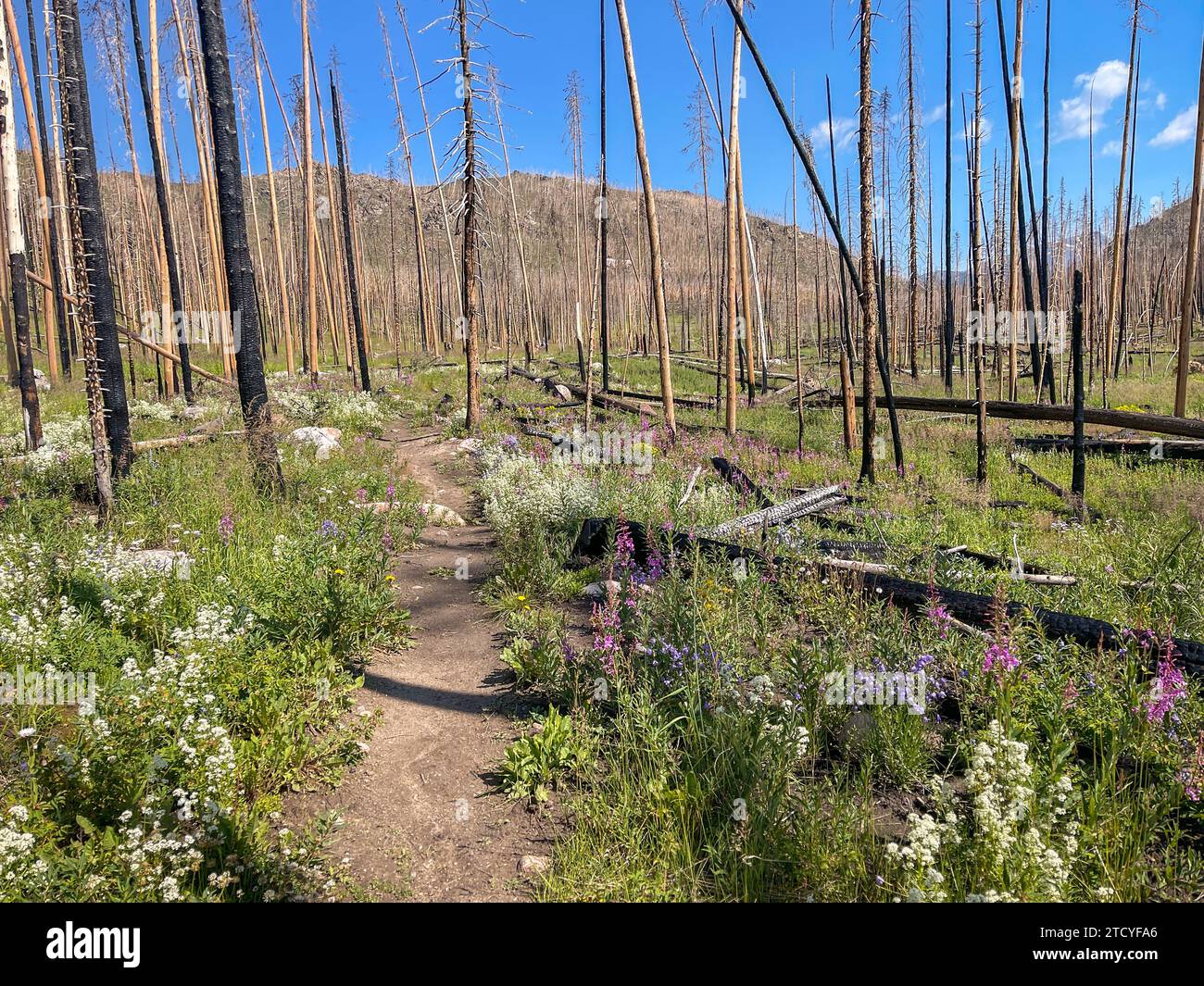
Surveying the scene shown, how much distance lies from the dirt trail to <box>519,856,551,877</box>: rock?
0.12 feet

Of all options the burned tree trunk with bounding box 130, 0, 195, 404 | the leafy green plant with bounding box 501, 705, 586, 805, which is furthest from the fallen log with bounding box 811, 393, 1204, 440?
the burned tree trunk with bounding box 130, 0, 195, 404

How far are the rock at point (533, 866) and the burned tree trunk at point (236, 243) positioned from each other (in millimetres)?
6417

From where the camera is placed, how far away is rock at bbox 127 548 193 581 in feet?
14.7

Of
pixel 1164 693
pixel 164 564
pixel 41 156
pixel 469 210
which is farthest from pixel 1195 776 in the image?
pixel 41 156

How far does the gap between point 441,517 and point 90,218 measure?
5063 millimetres

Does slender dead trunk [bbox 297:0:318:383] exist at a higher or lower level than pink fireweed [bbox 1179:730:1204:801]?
higher

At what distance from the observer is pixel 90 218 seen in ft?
21.5

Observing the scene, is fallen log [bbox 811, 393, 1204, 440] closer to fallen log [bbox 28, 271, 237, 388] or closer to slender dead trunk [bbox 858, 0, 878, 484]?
slender dead trunk [bbox 858, 0, 878, 484]

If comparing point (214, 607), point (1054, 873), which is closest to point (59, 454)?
point (214, 607)

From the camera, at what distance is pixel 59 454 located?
27.5 feet

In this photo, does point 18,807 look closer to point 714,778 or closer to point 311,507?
point 714,778

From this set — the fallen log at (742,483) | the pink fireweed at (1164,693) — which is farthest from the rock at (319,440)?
the pink fireweed at (1164,693)

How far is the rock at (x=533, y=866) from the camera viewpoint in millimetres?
2615

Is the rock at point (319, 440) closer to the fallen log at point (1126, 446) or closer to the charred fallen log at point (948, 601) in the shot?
the charred fallen log at point (948, 601)
